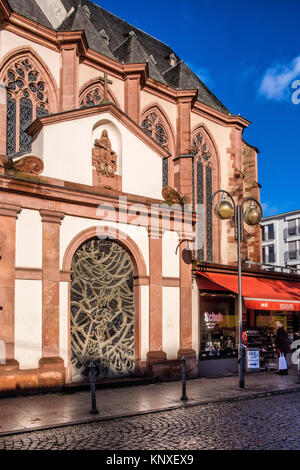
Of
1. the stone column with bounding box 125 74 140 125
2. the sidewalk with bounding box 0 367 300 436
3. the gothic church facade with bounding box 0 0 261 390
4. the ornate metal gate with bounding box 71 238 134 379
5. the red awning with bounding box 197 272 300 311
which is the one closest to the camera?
the sidewalk with bounding box 0 367 300 436

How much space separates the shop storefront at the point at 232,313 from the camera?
16.3 m

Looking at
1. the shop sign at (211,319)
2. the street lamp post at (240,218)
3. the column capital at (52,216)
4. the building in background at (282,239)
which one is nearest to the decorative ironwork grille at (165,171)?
the shop sign at (211,319)

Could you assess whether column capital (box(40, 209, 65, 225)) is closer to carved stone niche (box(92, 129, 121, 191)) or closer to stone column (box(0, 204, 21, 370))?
stone column (box(0, 204, 21, 370))

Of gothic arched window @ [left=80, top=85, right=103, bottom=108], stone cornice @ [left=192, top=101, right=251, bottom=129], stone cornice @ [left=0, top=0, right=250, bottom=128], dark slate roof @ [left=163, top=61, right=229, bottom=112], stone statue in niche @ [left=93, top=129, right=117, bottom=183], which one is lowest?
stone statue in niche @ [left=93, top=129, right=117, bottom=183]

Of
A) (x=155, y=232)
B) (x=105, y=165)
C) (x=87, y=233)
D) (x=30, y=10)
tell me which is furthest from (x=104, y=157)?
(x=30, y=10)

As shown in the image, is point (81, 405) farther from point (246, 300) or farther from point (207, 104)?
point (207, 104)

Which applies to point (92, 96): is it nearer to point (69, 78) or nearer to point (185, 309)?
point (69, 78)

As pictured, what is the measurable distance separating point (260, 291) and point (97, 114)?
334 inches

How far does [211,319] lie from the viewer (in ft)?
55.0

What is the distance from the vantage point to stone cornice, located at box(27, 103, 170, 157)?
510 inches

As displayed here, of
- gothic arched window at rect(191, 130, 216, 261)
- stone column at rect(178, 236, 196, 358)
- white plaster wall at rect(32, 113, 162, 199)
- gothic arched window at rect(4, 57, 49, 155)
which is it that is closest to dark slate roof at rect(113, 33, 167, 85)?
gothic arched window at rect(191, 130, 216, 261)

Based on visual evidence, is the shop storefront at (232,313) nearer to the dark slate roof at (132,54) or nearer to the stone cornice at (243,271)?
the stone cornice at (243,271)

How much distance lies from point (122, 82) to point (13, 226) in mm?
11159

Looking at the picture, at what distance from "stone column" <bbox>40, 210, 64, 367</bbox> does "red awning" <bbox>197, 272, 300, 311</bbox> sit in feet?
18.1
